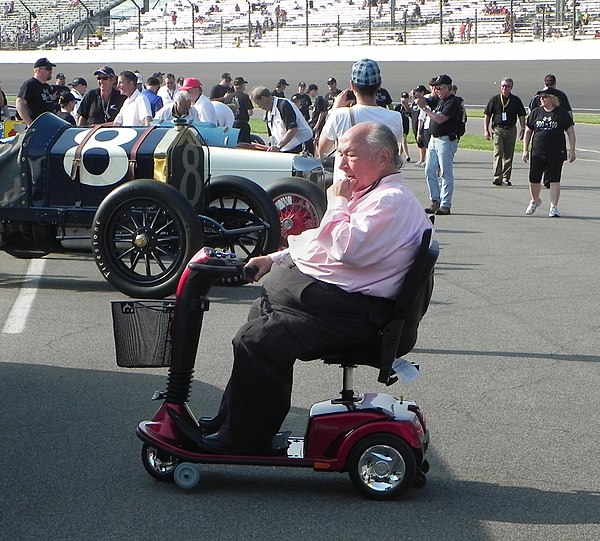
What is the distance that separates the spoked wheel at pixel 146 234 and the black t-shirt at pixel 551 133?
7666mm

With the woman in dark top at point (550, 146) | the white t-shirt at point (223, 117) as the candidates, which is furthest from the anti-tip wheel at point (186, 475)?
the woman in dark top at point (550, 146)

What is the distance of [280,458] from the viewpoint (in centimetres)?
461

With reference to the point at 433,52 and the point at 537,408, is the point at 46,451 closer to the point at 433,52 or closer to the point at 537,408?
the point at 537,408

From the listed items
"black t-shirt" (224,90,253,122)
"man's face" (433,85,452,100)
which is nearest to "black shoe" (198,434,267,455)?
"man's face" (433,85,452,100)

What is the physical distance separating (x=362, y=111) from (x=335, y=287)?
12.4 feet

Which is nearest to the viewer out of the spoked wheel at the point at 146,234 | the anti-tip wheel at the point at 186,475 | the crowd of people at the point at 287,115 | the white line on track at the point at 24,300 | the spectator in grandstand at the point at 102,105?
the anti-tip wheel at the point at 186,475

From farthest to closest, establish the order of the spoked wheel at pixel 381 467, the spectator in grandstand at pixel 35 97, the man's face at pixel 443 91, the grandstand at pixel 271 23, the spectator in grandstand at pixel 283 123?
the grandstand at pixel 271 23
the man's face at pixel 443 91
the spectator in grandstand at pixel 35 97
the spectator in grandstand at pixel 283 123
the spoked wheel at pixel 381 467

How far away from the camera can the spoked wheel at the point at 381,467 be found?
4539mm

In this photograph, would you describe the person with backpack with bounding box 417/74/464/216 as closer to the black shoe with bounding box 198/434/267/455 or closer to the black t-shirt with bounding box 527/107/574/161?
the black t-shirt with bounding box 527/107/574/161

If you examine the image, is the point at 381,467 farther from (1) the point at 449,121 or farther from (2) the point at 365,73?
(1) the point at 449,121

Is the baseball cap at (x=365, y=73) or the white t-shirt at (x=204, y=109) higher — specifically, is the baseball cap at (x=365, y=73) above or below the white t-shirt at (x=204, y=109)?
above

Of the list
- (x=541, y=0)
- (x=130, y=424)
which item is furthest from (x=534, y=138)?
(x=541, y=0)

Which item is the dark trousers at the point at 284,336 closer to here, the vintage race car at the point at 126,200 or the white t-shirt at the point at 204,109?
the vintage race car at the point at 126,200

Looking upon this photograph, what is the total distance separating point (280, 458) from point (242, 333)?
1.79 ft
